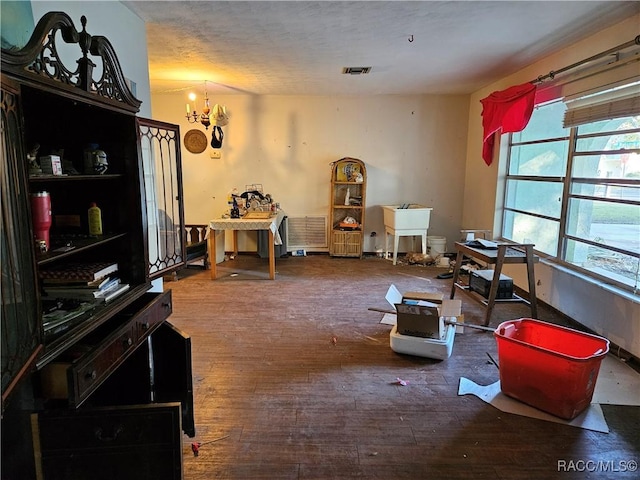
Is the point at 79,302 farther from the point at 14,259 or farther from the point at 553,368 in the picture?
the point at 553,368

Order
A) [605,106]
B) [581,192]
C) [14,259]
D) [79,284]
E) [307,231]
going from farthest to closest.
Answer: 1. [307,231]
2. [581,192]
3. [605,106]
4. [79,284]
5. [14,259]

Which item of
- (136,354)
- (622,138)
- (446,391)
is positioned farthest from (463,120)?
Answer: (136,354)

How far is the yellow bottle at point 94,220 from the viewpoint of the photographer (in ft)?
5.53

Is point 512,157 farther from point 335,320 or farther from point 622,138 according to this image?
point 335,320

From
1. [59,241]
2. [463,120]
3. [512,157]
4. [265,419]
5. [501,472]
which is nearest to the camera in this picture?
[59,241]

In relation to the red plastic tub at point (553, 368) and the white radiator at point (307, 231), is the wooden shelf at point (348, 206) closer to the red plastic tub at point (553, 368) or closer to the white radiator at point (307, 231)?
the white radiator at point (307, 231)

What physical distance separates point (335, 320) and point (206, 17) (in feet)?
8.47

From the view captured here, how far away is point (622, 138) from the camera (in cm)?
294

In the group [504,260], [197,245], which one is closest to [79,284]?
[504,260]

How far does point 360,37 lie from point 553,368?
2768 mm

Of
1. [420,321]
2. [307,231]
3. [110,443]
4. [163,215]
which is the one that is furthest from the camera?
[307,231]

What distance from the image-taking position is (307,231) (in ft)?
19.8

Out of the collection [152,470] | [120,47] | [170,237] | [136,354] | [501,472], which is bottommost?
[501,472]

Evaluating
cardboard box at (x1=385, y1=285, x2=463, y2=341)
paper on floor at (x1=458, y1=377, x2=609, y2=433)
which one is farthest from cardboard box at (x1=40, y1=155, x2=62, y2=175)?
paper on floor at (x1=458, y1=377, x2=609, y2=433)
